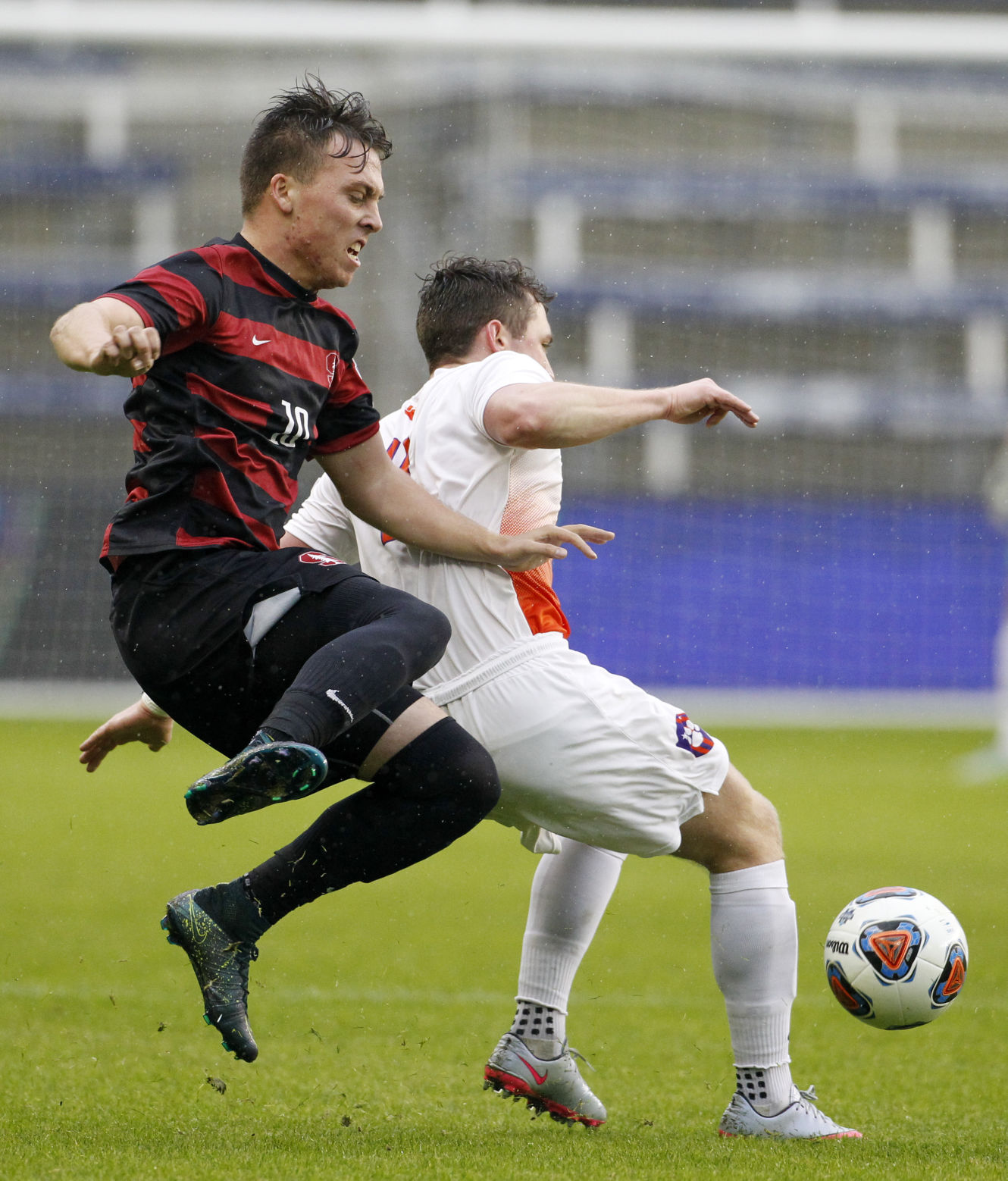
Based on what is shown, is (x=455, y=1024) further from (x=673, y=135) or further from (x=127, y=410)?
(x=673, y=135)

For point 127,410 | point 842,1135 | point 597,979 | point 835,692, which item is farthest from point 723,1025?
point 835,692

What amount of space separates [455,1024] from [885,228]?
199 inches

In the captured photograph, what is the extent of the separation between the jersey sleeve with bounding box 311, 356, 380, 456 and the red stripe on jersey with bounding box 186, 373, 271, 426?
0.34 metres

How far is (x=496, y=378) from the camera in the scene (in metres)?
3.51

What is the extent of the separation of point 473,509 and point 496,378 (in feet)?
1.07

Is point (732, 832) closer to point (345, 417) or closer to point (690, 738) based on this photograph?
point (690, 738)

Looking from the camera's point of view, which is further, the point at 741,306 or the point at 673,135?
the point at 741,306

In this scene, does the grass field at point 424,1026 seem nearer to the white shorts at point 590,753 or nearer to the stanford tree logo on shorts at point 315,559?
the white shorts at point 590,753

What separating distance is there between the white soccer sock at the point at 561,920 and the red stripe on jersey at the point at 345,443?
1222 mm

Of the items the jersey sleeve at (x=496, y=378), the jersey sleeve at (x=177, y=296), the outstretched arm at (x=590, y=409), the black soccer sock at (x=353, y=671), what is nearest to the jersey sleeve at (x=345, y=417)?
the jersey sleeve at (x=496, y=378)

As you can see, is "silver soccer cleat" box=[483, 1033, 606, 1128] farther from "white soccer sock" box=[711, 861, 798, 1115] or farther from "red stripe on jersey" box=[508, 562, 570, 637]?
"red stripe on jersey" box=[508, 562, 570, 637]

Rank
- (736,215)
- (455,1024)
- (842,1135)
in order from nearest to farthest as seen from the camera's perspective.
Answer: (842,1135), (455,1024), (736,215)

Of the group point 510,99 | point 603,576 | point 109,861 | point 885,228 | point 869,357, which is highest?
point 510,99

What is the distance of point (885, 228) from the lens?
816 centimetres
